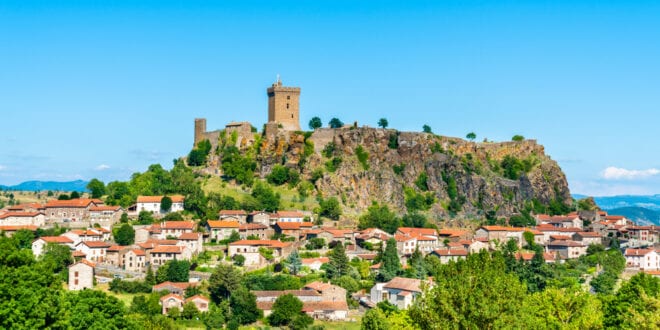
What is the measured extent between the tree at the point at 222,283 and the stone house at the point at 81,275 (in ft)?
30.4

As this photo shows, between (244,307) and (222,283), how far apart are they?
3576mm

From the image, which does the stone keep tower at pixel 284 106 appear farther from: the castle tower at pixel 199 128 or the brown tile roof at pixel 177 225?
the brown tile roof at pixel 177 225

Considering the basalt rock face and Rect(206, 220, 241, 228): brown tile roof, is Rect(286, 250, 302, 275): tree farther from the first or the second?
the basalt rock face

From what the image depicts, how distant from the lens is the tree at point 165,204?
8000cm

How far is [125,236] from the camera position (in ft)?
237

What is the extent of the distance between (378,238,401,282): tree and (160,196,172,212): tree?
72.5 ft

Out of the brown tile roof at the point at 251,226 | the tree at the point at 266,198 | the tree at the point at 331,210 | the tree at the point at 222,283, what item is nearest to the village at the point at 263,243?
the brown tile roof at the point at 251,226

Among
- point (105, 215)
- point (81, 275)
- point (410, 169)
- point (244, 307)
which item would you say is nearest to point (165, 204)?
point (105, 215)

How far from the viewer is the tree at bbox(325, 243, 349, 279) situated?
67.2 meters

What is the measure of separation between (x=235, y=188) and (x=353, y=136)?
1547cm

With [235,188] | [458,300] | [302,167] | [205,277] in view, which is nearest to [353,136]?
[302,167]

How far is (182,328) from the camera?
5462cm

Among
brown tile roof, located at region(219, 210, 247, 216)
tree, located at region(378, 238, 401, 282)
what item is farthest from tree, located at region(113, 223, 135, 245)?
tree, located at region(378, 238, 401, 282)

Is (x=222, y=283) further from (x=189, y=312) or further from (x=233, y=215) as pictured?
(x=233, y=215)
